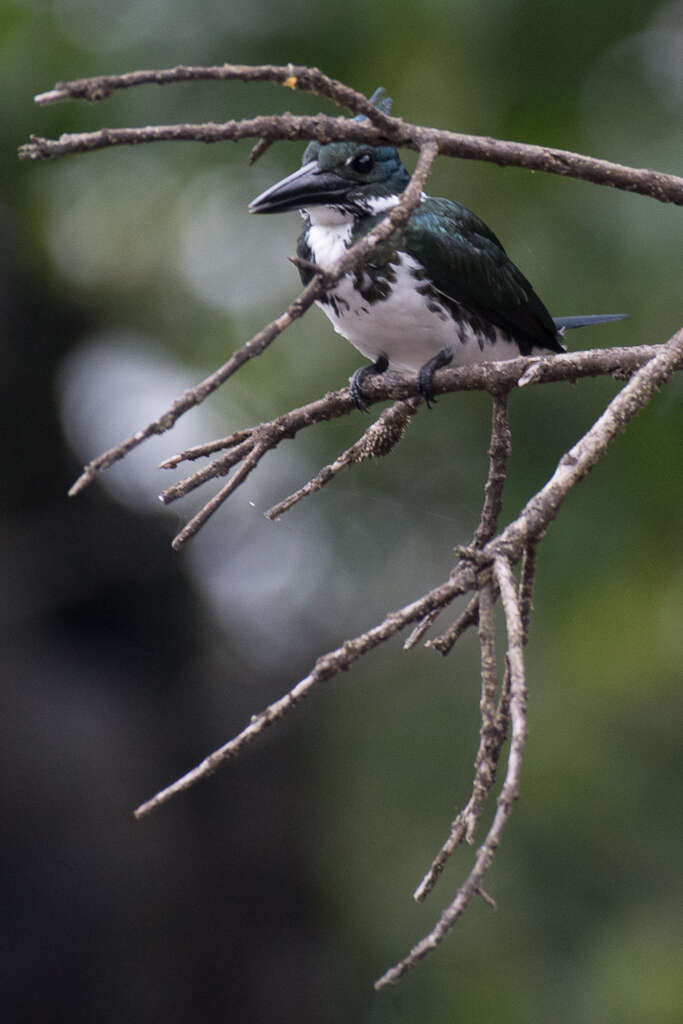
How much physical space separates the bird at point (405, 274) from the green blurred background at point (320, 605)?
4.13ft

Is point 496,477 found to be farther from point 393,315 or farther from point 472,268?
point 472,268

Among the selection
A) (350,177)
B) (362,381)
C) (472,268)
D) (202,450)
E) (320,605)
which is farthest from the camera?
(320,605)

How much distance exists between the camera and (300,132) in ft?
3.34

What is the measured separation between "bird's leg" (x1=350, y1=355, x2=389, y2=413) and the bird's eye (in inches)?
12.7

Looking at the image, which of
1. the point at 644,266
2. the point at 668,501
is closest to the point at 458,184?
the point at 644,266

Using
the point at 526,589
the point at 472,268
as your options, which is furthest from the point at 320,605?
the point at 526,589

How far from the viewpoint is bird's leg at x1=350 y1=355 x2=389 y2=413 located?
1.51 m

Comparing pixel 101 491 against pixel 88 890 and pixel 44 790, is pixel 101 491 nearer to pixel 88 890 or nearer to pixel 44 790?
pixel 44 790

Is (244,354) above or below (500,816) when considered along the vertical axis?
above

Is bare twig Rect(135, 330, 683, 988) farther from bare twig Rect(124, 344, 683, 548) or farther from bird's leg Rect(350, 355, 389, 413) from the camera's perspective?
bird's leg Rect(350, 355, 389, 413)

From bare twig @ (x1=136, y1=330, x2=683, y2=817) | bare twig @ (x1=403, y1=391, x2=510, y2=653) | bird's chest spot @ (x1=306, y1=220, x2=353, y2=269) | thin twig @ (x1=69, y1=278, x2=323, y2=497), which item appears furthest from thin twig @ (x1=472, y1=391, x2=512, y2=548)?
bird's chest spot @ (x1=306, y1=220, x2=353, y2=269)

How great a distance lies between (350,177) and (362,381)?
0.59 meters

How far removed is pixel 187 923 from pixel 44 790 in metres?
0.74

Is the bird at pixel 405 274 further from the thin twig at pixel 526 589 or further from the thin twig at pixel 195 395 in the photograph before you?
the thin twig at pixel 195 395
